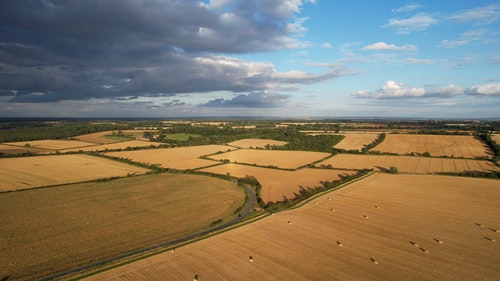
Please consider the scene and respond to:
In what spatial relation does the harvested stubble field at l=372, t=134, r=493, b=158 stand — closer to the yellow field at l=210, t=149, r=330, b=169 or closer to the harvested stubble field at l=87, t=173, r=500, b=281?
the yellow field at l=210, t=149, r=330, b=169

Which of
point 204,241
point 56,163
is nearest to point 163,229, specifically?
point 204,241

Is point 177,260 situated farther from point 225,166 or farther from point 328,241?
point 225,166

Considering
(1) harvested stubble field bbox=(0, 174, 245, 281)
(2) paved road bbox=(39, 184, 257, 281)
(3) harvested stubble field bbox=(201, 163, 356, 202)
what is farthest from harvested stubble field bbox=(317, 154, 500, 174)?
(2) paved road bbox=(39, 184, 257, 281)

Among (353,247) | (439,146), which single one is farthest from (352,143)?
(353,247)

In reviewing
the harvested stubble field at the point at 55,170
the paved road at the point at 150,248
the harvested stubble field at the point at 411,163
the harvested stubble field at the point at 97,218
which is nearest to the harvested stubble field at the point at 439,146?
the harvested stubble field at the point at 411,163

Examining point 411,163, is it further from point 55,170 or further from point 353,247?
point 55,170

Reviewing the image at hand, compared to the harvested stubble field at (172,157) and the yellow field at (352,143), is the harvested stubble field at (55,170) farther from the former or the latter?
the yellow field at (352,143)

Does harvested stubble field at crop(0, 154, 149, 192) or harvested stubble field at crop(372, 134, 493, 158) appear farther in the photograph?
harvested stubble field at crop(372, 134, 493, 158)
